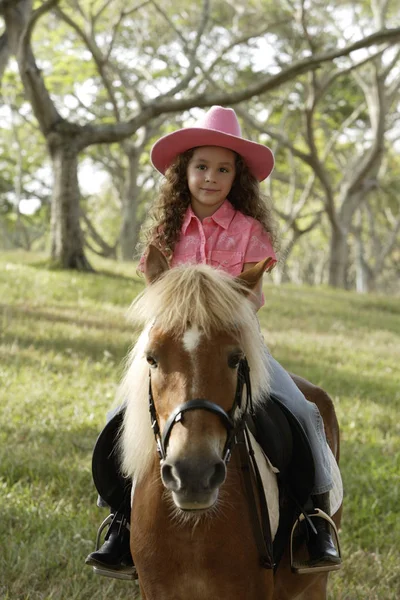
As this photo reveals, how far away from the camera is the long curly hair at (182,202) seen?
3.17m

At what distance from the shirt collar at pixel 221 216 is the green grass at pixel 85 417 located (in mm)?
2109

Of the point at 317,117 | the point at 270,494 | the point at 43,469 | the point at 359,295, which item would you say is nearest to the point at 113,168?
the point at 317,117

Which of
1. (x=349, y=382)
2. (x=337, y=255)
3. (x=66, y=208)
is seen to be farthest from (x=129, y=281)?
(x=337, y=255)

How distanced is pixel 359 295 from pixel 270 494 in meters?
16.6

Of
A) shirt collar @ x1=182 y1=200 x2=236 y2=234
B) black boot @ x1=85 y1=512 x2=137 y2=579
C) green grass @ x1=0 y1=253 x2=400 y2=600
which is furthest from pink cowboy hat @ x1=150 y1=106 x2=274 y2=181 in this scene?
green grass @ x1=0 y1=253 x2=400 y2=600

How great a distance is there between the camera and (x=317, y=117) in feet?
81.1

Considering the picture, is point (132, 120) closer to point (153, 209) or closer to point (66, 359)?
point (66, 359)

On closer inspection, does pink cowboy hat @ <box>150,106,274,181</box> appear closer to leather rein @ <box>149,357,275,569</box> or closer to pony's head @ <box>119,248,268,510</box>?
pony's head @ <box>119,248,268,510</box>

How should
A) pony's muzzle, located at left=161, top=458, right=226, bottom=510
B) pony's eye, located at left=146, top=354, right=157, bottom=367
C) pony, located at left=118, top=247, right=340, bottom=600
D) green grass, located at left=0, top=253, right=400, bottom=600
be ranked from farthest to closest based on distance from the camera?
green grass, located at left=0, top=253, right=400, bottom=600 → pony's eye, located at left=146, top=354, right=157, bottom=367 → pony, located at left=118, top=247, right=340, bottom=600 → pony's muzzle, located at left=161, top=458, right=226, bottom=510

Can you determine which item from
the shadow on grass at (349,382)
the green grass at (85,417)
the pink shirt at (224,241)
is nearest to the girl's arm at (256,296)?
the pink shirt at (224,241)

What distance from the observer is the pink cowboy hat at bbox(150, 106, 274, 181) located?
3.11 metres

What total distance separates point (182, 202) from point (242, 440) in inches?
51.2

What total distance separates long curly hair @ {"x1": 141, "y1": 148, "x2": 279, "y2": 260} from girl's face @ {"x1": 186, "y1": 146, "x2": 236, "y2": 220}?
0.06 metres

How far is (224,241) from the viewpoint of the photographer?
3.05 meters
